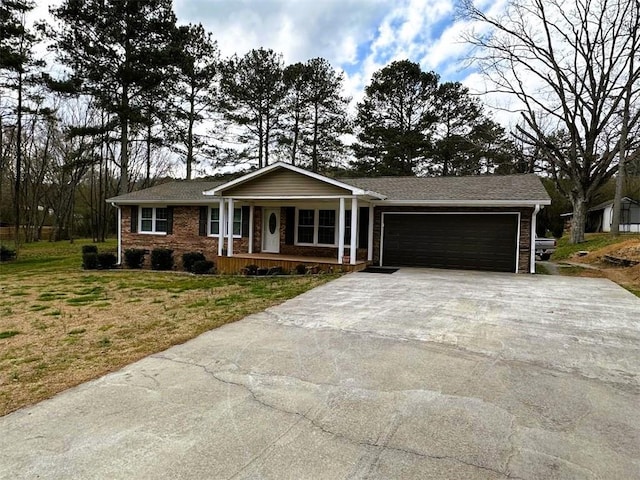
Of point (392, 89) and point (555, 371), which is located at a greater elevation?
point (392, 89)

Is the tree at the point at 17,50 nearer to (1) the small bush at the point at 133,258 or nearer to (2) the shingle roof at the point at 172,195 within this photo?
(2) the shingle roof at the point at 172,195

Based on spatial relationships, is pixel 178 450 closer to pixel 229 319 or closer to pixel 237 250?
pixel 229 319

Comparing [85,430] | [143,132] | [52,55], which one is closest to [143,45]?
[52,55]

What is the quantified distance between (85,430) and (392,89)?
26.2 meters

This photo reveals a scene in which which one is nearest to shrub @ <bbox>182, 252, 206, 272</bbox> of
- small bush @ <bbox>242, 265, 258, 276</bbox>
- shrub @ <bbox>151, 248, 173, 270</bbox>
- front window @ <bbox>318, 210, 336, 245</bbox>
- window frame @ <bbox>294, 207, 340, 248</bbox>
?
shrub @ <bbox>151, 248, 173, 270</bbox>

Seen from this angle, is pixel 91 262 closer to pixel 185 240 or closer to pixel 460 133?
pixel 185 240

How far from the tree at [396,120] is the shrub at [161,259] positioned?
49.1 feet

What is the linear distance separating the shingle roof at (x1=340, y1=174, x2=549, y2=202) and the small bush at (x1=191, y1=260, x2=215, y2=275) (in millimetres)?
6115

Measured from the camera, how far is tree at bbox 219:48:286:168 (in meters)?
24.0

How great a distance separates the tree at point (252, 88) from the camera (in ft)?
78.6

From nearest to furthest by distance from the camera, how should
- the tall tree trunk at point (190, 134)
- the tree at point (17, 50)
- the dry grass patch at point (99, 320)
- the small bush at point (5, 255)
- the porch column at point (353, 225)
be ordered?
the dry grass patch at point (99, 320) → the porch column at point (353, 225) → the tree at point (17, 50) → the small bush at point (5, 255) → the tall tree trunk at point (190, 134)

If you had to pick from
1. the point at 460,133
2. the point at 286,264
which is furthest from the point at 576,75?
the point at 286,264

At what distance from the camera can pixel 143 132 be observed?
78.3 ft

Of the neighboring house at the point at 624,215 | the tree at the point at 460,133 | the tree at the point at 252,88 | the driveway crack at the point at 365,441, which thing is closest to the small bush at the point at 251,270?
the driveway crack at the point at 365,441
